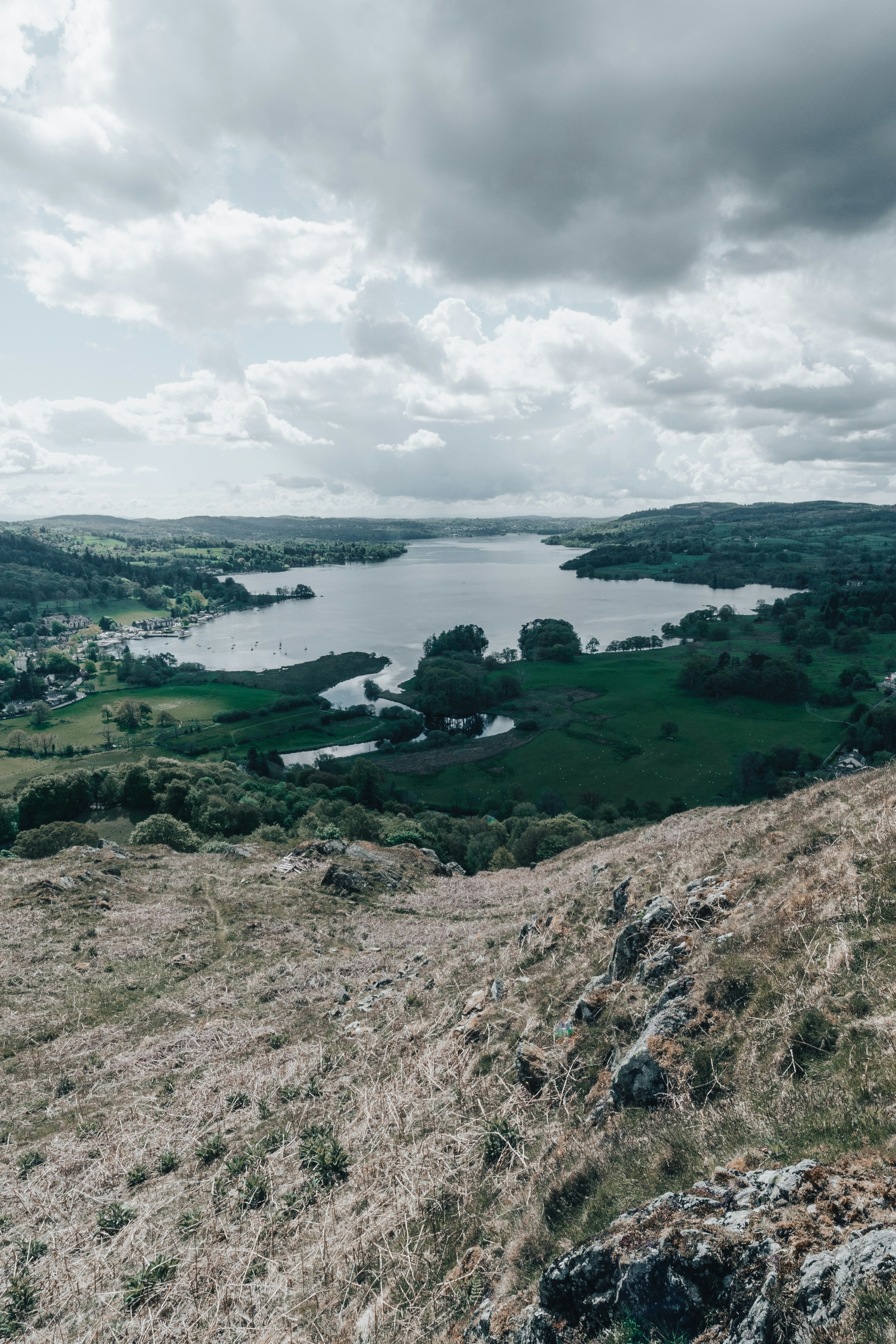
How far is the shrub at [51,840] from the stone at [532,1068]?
4046 cm

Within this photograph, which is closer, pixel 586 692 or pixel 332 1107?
pixel 332 1107

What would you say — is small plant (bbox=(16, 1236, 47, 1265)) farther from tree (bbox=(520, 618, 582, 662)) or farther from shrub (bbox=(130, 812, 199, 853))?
tree (bbox=(520, 618, 582, 662))

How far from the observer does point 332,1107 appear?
460 inches

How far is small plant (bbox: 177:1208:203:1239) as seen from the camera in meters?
9.20

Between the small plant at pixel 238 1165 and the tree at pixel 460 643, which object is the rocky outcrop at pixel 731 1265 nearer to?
the small plant at pixel 238 1165

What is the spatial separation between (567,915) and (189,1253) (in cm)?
1038

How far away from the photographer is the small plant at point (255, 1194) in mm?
9461

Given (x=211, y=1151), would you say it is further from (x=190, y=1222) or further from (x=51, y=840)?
(x=51, y=840)

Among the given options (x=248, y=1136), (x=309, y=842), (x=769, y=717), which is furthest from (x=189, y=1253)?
(x=769, y=717)

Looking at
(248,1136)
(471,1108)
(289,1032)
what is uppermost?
(471,1108)

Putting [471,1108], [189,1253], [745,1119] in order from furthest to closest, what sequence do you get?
[471,1108], [189,1253], [745,1119]

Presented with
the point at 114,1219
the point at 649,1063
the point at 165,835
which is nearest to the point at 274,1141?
the point at 114,1219

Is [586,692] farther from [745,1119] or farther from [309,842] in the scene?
[745,1119]

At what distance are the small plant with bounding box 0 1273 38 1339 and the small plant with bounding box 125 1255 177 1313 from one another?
1.41m
